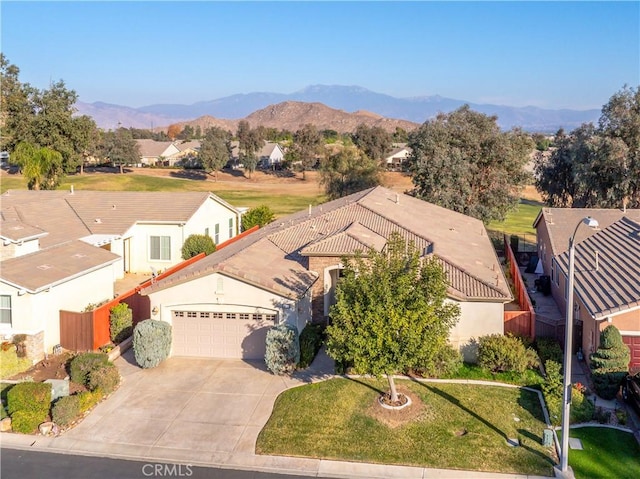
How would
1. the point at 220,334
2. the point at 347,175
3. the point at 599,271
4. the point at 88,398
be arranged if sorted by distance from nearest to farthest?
the point at 88,398, the point at 220,334, the point at 599,271, the point at 347,175

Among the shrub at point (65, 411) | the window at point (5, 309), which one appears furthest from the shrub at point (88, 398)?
the window at point (5, 309)

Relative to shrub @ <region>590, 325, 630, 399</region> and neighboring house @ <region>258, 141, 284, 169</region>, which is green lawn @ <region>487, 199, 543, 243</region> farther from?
neighboring house @ <region>258, 141, 284, 169</region>

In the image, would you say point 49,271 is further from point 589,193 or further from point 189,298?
Answer: point 589,193

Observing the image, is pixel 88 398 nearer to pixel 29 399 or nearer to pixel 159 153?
pixel 29 399

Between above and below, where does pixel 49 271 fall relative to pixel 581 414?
above

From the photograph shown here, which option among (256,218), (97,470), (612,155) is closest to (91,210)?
(256,218)

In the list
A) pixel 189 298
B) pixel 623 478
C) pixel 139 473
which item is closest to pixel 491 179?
pixel 189 298
